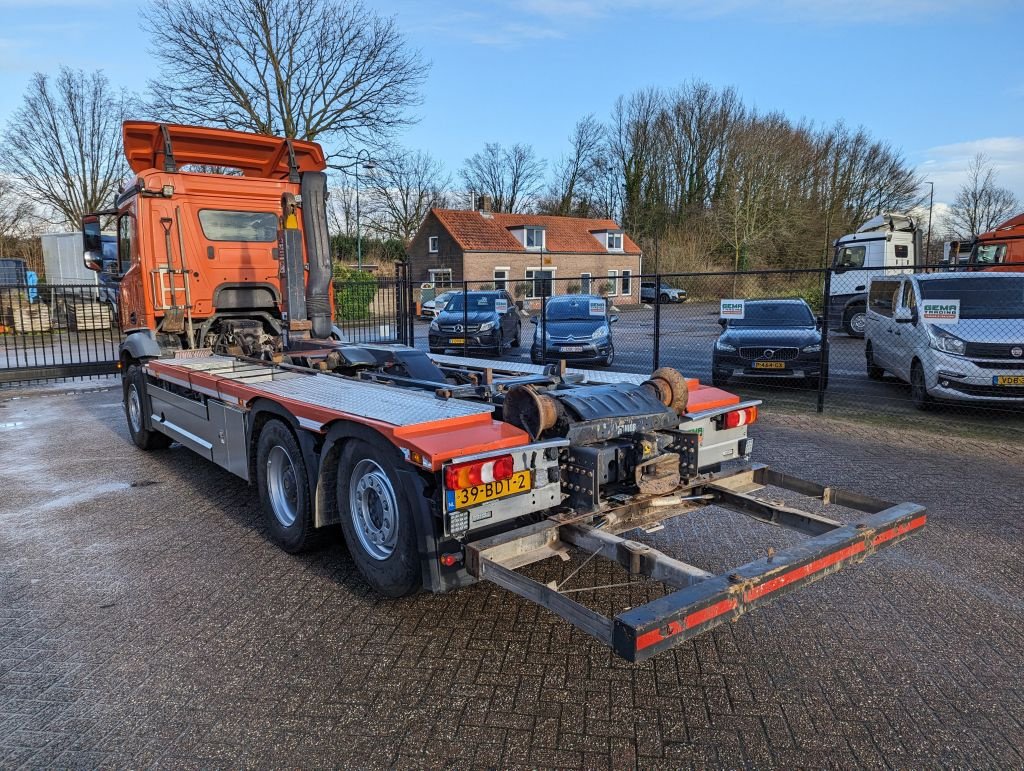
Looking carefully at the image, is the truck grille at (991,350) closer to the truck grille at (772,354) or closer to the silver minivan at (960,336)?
the silver minivan at (960,336)

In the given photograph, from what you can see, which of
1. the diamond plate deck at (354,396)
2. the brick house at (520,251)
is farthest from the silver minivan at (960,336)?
the brick house at (520,251)

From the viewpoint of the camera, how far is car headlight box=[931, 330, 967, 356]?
8.66 meters

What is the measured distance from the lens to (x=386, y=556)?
12.0 feet

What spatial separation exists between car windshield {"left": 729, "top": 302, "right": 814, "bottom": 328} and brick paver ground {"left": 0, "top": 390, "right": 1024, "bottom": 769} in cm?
722

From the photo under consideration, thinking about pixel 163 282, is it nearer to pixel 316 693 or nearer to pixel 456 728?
pixel 316 693

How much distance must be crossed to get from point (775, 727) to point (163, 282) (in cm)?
707

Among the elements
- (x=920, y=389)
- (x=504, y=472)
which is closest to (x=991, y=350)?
(x=920, y=389)

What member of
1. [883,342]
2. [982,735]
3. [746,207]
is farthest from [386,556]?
[746,207]

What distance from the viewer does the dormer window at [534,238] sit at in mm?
47125

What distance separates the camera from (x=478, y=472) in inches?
121

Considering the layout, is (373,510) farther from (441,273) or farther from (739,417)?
(441,273)

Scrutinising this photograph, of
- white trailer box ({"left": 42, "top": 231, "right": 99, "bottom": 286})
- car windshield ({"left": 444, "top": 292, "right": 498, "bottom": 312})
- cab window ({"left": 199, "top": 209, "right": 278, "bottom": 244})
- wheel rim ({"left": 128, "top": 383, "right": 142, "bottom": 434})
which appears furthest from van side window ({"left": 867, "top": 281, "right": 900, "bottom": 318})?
white trailer box ({"left": 42, "top": 231, "right": 99, "bottom": 286})

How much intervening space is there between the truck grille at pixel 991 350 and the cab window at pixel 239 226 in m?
8.66

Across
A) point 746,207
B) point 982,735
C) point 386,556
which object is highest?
point 746,207
